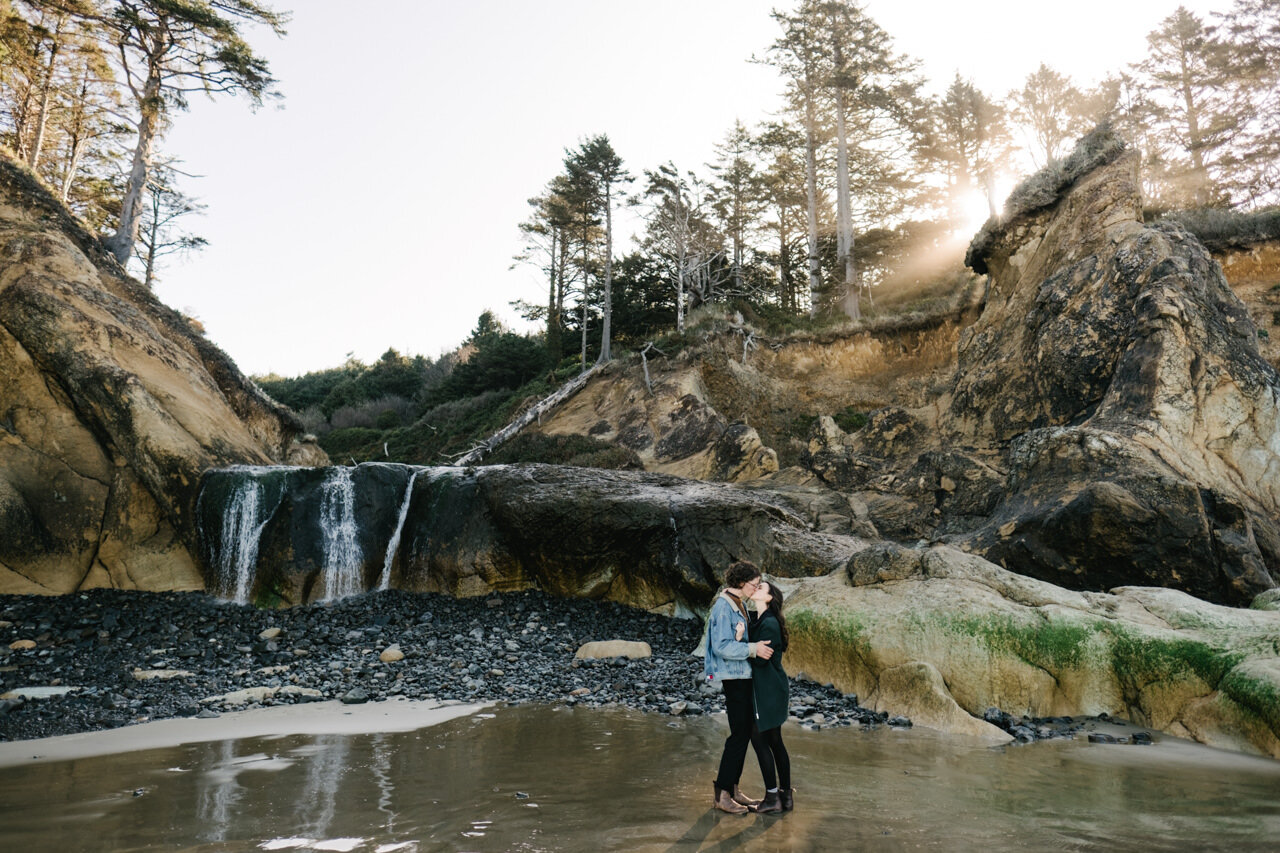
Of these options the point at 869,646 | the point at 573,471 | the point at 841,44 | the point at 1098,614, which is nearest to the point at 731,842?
the point at 869,646

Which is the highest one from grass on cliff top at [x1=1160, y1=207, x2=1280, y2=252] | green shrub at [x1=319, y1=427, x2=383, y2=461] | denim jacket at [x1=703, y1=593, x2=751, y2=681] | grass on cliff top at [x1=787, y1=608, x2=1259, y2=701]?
grass on cliff top at [x1=1160, y1=207, x2=1280, y2=252]

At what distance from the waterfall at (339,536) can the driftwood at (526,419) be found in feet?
35.5

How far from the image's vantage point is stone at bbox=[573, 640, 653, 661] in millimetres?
10773

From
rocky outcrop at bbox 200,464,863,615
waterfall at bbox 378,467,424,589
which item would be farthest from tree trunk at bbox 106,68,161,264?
waterfall at bbox 378,467,424,589

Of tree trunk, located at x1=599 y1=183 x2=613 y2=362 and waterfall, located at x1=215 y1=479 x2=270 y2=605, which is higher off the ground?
tree trunk, located at x1=599 y1=183 x2=613 y2=362

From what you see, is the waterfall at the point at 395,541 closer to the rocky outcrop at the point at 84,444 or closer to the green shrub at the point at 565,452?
the rocky outcrop at the point at 84,444

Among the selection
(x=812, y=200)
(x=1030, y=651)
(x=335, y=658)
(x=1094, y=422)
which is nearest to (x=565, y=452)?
(x=335, y=658)

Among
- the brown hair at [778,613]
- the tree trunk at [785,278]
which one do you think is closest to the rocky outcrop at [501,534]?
the brown hair at [778,613]

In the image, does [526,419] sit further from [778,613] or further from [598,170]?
[778,613]

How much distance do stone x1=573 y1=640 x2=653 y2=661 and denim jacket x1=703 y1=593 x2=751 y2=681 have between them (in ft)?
18.4

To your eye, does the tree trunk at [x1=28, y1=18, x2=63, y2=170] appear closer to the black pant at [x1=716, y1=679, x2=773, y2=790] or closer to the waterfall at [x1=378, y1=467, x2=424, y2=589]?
the waterfall at [x1=378, y1=467, x2=424, y2=589]

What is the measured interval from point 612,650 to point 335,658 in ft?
12.6

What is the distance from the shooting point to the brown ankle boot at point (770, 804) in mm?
4867

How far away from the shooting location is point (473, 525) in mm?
15039
